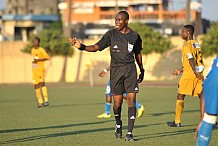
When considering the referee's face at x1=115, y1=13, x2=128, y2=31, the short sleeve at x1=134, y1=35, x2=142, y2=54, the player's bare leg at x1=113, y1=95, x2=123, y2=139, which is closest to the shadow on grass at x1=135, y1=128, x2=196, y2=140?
the player's bare leg at x1=113, y1=95, x2=123, y2=139

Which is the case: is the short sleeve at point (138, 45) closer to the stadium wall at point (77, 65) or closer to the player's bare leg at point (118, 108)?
the player's bare leg at point (118, 108)

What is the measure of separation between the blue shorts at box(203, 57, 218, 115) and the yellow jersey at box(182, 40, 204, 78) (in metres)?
4.77

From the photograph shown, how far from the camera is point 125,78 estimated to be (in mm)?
11141

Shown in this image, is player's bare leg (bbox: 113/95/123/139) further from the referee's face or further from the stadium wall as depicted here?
the stadium wall

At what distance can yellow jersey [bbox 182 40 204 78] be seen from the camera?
12.7m

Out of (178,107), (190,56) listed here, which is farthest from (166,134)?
(190,56)

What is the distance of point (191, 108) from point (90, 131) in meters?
7.40

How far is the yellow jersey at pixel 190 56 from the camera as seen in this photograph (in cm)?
1268

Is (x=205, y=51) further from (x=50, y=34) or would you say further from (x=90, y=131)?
(x=90, y=131)

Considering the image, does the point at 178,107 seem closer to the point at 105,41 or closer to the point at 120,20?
the point at 105,41

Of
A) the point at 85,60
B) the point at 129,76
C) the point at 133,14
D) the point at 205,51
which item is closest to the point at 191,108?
the point at 129,76

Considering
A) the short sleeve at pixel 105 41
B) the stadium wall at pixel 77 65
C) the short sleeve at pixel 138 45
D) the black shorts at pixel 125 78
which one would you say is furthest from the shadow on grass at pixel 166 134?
the stadium wall at pixel 77 65

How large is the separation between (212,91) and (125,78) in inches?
143

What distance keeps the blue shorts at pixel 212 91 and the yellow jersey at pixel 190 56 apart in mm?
4771
